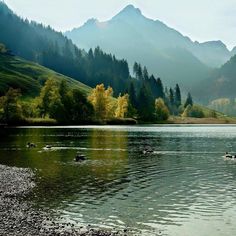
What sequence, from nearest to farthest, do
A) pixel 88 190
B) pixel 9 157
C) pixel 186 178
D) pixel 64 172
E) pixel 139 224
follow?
1. pixel 139 224
2. pixel 88 190
3. pixel 186 178
4. pixel 64 172
5. pixel 9 157

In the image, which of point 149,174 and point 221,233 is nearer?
point 221,233

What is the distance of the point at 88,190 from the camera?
1941 inches

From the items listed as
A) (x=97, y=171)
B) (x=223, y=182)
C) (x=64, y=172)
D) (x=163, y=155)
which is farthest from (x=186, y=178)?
(x=163, y=155)

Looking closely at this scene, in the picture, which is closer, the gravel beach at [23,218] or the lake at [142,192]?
the gravel beach at [23,218]

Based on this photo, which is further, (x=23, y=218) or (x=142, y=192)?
(x=142, y=192)

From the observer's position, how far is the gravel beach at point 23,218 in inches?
1249

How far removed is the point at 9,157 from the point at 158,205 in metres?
51.7

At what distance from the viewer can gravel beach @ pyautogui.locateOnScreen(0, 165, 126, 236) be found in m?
31.7

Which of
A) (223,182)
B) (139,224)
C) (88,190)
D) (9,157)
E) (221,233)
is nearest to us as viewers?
(221,233)

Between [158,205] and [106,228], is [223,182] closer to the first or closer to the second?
[158,205]

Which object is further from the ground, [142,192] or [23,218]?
[142,192]

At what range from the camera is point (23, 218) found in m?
35.9

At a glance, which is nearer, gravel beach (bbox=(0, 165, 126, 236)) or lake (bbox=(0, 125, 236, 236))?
gravel beach (bbox=(0, 165, 126, 236))

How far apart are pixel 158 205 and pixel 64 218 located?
10036mm
